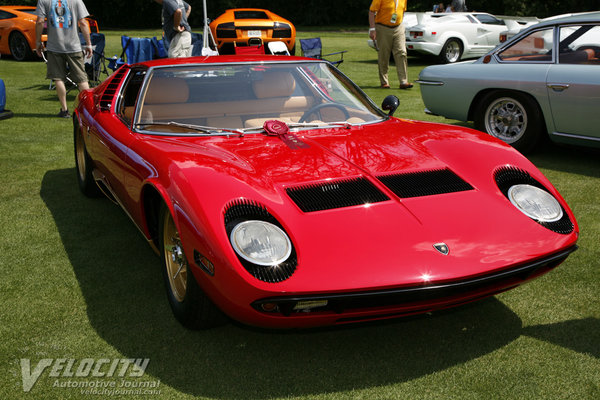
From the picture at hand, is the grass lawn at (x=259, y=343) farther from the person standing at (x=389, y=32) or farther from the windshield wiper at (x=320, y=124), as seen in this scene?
the person standing at (x=389, y=32)

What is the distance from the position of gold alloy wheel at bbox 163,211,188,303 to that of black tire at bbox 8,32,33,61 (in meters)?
12.9

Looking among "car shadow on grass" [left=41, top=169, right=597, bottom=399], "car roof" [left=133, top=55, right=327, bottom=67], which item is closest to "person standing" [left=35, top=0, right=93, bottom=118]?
"car roof" [left=133, top=55, right=327, bottom=67]

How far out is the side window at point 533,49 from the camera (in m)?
5.91

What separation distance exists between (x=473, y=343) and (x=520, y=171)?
0.93 meters

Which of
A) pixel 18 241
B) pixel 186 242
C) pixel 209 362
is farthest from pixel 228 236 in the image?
pixel 18 241

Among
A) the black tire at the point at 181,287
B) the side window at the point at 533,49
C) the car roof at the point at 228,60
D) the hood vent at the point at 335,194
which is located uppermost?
the car roof at the point at 228,60

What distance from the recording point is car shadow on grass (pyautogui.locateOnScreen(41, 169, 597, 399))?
2.45 metres

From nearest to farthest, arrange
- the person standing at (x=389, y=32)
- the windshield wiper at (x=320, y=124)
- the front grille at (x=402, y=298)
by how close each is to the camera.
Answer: the front grille at (x=402, y=298)
the windshield wiper at (x=320, y=124)
the person standing at (x=389, y=32)

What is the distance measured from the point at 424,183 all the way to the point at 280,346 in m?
0.99

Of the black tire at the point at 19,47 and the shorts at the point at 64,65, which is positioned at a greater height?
the shorts at the point at 64,65

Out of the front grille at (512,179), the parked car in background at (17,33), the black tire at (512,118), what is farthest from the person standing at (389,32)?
the parked car in background at (17,33)

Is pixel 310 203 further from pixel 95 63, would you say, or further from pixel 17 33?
pixel 17 33

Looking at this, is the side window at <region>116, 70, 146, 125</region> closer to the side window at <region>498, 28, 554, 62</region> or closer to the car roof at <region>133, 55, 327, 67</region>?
the car roof at <region>133, 55, 327, 67</region>

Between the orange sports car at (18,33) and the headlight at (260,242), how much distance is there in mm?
12749
